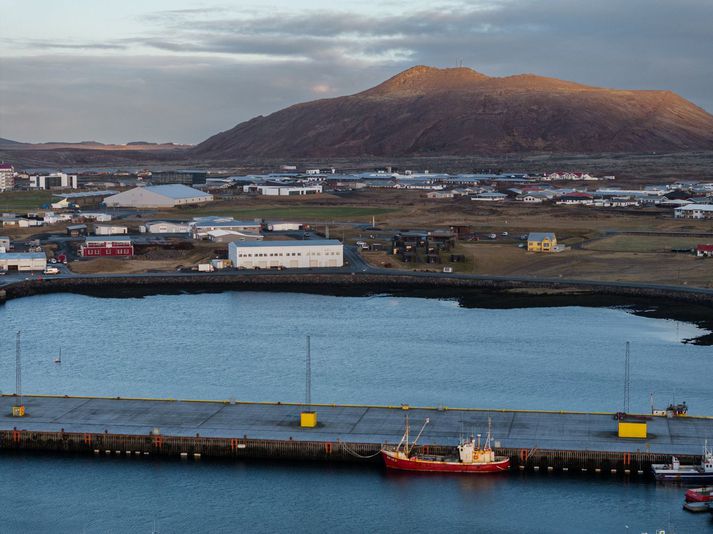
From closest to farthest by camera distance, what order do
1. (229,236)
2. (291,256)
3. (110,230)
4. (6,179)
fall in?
1. (291,256)
2. (229,236)
3. (110,230)
4. (6,179)

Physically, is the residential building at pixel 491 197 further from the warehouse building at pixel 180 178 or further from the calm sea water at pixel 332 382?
the calm sea water at pixel 332 382

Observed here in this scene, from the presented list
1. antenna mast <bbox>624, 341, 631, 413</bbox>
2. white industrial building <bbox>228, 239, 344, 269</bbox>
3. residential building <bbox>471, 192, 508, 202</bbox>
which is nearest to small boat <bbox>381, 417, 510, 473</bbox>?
antenna mast <bbox>624, 341, 631, 413</bbox>

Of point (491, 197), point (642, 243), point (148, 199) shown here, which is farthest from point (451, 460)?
point (491, 197)

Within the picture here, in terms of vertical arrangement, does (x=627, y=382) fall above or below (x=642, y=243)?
below

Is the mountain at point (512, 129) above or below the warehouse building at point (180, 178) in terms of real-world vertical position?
above

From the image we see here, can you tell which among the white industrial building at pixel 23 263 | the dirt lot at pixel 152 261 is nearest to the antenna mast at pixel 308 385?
the dirt lot at pixel 152 261

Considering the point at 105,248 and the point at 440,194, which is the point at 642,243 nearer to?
the point at 105,248

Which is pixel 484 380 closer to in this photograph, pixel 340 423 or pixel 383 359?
pixel 383 359
